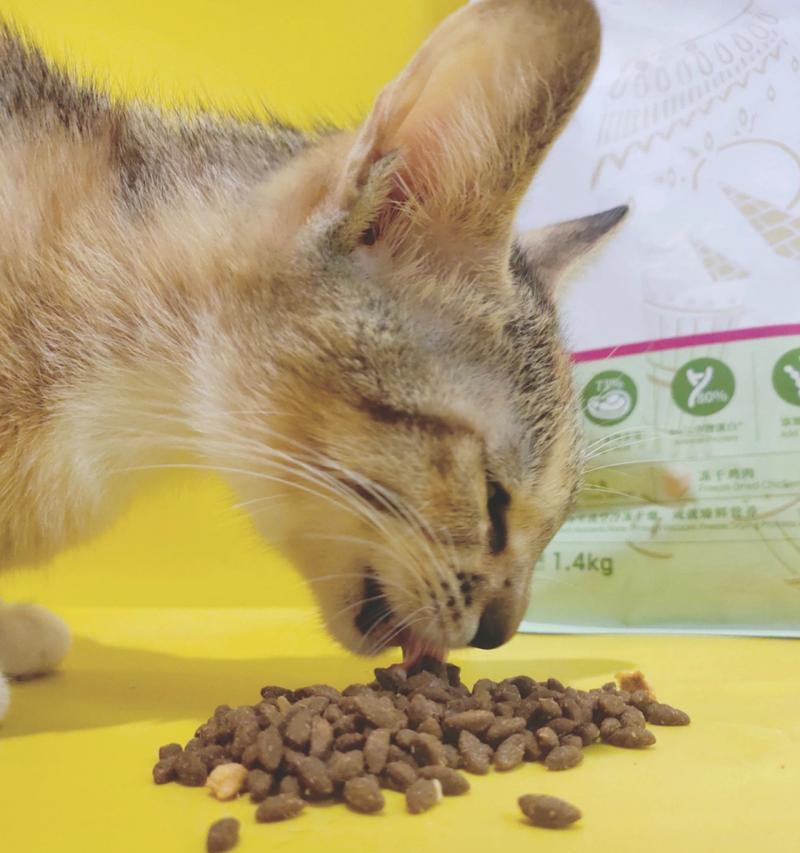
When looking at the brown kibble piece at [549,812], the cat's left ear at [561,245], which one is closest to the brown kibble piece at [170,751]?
the brown kibble piece at [549,812]

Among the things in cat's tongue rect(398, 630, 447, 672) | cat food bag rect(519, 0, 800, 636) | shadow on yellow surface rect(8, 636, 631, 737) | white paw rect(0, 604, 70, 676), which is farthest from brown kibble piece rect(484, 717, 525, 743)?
cat food bag rect(519, 0, 800, 636)

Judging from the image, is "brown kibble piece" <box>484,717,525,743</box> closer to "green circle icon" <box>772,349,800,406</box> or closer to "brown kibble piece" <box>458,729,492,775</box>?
"brown kibble piece" <box>458,729,492,775</box>

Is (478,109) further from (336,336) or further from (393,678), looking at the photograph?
(393,678)

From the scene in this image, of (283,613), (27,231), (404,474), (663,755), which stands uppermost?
(27,231)

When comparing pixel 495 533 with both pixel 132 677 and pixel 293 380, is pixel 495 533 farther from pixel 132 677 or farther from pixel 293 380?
pixel 132 677

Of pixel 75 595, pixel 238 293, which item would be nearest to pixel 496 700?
pixel 238 293

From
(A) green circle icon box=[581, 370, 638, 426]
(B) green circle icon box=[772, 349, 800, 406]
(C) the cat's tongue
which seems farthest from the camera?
(A) green circle icon box=[581, 370, 638, 426]

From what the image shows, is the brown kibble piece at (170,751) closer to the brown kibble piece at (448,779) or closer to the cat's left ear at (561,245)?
the brown kibble piece at (448,779)
